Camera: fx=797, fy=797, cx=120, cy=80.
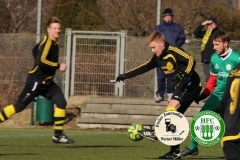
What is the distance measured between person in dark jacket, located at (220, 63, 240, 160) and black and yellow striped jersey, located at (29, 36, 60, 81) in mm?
5200

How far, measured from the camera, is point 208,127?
8.44 metres

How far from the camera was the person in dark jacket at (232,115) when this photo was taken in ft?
24.7

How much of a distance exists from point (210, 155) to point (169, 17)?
5941 millimetres

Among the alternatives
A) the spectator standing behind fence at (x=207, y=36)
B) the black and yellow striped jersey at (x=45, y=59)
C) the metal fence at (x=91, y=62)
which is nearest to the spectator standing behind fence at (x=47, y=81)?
the black and yellow striped jersey at (x=45, y=59)

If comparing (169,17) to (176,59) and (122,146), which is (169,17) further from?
(176,59)

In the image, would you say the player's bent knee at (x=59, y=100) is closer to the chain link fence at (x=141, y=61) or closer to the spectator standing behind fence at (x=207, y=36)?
the spectator standing behind fence at (x=207, y=36)

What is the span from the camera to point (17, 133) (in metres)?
16.3

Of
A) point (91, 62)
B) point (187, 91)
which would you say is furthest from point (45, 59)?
point (91, 62)

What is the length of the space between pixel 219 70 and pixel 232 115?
3585 millimetres

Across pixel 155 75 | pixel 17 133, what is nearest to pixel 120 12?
pixel 155 75

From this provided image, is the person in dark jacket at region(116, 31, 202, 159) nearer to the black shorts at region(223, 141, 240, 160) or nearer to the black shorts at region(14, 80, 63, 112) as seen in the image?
the black shorts at region(14, 80, 63, 112)

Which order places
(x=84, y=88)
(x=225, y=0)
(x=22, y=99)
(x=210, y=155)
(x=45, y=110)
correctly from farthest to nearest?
1. (x=225, y=0)
2. (x=84, y=88)
3. (x=45, y=110)
4. (x=22, y=99)
5. (x=210, y=155)

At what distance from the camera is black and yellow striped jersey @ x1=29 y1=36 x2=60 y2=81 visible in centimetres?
1252

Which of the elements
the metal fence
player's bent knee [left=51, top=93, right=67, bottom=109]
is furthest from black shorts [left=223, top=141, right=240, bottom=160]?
the metal fence
